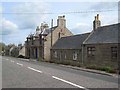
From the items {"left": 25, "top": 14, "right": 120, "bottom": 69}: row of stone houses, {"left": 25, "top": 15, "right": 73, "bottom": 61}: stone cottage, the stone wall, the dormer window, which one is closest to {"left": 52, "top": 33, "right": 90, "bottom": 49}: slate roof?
{"left": 25, "top": 14, "right": 120, "bottom": 69}: row of stone houses

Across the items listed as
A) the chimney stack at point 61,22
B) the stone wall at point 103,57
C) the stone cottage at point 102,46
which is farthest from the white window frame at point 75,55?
the chimney stack at point 61,22

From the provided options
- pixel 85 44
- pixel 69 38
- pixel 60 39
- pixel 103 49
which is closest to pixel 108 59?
pixel 103 49

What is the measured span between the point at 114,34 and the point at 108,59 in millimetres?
3989

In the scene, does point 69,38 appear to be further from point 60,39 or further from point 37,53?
point 37,53

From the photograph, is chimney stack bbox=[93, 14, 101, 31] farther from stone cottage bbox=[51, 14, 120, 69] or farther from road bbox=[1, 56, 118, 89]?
road bbox=[1, 56, 118, 89]

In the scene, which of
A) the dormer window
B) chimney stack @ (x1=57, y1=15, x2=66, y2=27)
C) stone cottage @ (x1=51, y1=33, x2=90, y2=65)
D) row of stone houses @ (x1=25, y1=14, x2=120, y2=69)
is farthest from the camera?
chimney stack @ (x1=57, y1=15, x2=66, y2=27)

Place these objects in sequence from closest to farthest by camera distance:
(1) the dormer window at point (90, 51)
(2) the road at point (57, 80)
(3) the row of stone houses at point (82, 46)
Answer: (2) the road at point (57, 80) < (3) the row of stone houses at point (82, 46) < (1) the dormer window at point (90, 51)

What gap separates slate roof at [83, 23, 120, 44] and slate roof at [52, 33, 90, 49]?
3.71 meters

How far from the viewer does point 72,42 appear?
167 ft

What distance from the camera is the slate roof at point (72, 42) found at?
46.5 m

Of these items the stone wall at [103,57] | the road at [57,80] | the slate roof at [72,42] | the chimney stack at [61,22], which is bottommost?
the road at [57,80]

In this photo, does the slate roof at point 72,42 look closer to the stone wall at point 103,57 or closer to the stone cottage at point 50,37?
the stone cottage at point 50,37

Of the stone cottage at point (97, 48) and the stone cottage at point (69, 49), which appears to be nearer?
the stone cottage at point (97, 48)

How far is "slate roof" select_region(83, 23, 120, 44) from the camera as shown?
35.2 m
